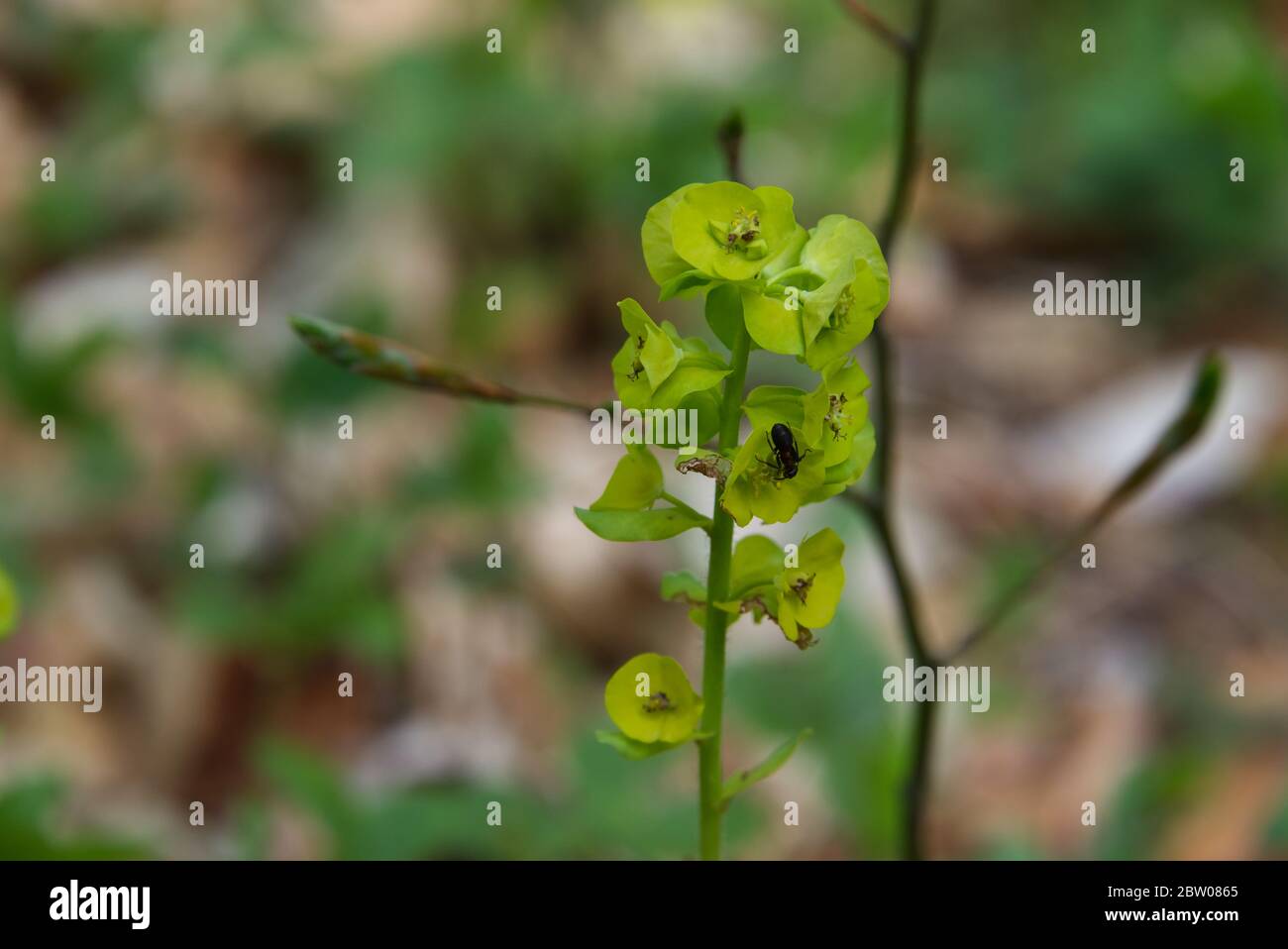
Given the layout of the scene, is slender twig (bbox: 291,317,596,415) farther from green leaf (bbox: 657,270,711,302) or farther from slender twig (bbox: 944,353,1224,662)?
slender twig (bbox: 944,353,1224,662)

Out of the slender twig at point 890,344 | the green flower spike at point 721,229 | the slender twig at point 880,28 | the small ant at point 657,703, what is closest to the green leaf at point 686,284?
the green flower spike at point 721,229

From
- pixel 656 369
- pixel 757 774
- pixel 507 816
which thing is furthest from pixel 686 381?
pixel 507 816

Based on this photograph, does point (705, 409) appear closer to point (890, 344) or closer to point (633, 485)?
Result: point (633, 485)

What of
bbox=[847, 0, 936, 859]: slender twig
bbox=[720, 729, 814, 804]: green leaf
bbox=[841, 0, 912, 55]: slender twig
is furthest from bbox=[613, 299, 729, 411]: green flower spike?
bbox=[841, 0, 912, 55]: slender twig

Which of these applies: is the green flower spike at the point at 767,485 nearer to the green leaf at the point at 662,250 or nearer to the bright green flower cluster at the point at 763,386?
the bright green flower cluster at the point at 763,386

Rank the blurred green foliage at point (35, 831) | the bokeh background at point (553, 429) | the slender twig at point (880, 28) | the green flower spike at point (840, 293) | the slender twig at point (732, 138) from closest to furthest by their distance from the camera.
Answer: the green flower spike at point (840, 293), the slender twig at point (732, 138), the slender twig at point (880, 28), the blurred green foliage at point (35, 831), the bokeh background at point (553, 429)

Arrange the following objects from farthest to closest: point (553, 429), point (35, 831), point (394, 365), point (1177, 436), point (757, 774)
A: point (553, 429)
point (35, 831)
point (1177, 436)
point (394, 365)
point (757, 774)
